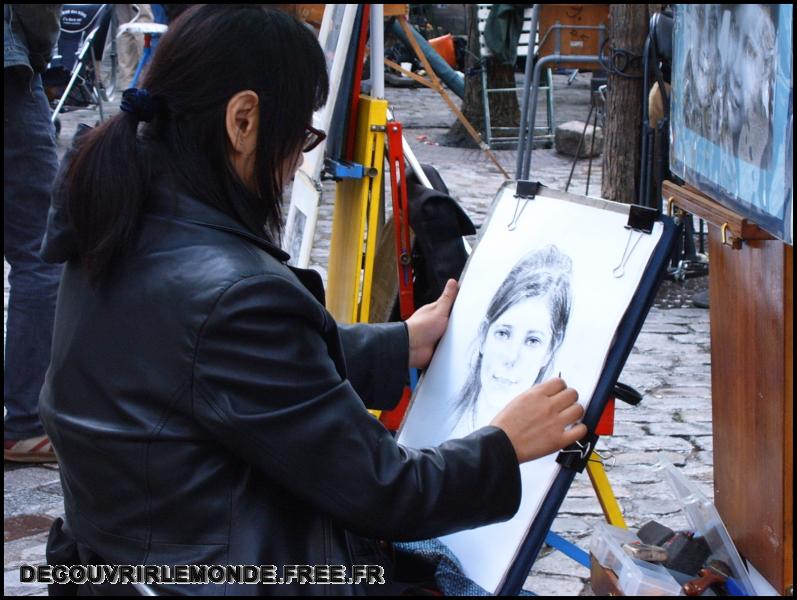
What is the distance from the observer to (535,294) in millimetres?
2330

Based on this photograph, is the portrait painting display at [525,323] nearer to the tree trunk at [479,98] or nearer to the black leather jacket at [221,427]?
the black leather jacket at [221,427]

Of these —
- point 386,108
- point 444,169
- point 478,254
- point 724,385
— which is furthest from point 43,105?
point 444,169

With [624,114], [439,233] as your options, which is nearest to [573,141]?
[624,114]

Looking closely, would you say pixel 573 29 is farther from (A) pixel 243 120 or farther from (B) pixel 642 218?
(A) pixel 243 120

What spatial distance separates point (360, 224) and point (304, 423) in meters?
2.14

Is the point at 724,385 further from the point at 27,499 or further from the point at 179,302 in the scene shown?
the point at 27,499

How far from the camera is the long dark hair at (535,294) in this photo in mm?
2234

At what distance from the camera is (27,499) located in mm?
3645

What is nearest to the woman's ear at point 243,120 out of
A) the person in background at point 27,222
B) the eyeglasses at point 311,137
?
the eyeglasses at point 311,137

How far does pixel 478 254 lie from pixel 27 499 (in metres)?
1.92

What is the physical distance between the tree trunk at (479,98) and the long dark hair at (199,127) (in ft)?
30.9

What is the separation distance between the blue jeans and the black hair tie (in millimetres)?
2247

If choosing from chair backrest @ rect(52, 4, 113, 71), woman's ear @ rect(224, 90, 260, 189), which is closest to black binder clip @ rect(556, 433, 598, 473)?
woman's ear @ rect(224, 90, 260, 189)

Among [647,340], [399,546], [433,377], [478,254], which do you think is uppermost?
[478,254]
